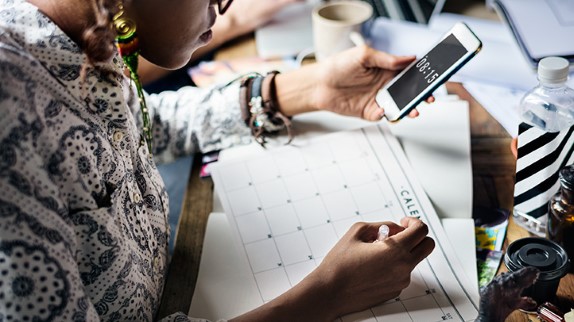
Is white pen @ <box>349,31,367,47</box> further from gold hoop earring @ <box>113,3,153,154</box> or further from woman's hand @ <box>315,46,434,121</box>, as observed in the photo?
gold hoop earring @ <box>113,3,153,154</box>

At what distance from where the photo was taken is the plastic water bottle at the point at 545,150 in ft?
2.56

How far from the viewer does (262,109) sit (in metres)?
1.06

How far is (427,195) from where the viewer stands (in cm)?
89

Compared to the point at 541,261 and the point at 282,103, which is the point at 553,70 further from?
the point at 282,103

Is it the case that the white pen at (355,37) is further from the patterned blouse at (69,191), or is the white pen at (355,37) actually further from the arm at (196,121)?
the patterned blouse at (69,191)

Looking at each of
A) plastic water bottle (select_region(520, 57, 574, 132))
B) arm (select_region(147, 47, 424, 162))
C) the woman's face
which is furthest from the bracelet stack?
plastic water bottle (select_region(520, 57, 574, 132))

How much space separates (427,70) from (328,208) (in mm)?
254

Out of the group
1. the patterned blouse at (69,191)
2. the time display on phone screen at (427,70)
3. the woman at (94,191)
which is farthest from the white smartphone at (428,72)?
the patterned blouse at (69,191)

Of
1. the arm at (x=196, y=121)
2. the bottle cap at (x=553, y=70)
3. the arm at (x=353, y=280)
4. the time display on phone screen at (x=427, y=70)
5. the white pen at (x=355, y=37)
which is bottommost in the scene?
the arm at (x=196, y=121)

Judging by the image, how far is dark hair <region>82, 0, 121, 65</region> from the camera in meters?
0.66

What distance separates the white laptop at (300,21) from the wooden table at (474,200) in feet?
1.04

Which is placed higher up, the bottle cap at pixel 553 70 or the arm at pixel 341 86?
the bottle cap at pixel 553 70

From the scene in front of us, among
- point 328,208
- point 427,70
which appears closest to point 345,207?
point 328,208

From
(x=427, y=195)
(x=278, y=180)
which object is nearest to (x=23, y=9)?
(x=278, y=180)
